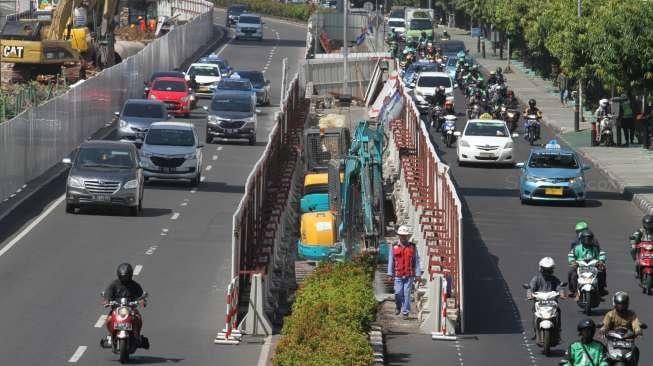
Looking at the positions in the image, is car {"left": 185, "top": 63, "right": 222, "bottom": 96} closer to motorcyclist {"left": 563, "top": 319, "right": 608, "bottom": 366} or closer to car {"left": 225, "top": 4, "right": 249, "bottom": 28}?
car {"left": 225, "top": 4, "right": 249, "bottom": 28}

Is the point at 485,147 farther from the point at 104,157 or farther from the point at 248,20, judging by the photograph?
the point at 248,20

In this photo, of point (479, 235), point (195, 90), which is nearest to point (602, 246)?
point (479, 235)

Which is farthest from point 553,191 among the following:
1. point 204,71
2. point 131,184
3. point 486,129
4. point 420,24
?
point 420,24

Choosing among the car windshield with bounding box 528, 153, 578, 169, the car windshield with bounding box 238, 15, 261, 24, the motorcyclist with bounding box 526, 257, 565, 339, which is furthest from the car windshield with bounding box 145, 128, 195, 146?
the car windshield with bounding box 238, 15, 261, 24

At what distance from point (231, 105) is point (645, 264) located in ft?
97.4

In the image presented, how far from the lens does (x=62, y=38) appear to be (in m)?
76.2

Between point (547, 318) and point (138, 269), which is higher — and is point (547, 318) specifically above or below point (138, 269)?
above

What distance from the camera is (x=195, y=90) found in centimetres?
7725

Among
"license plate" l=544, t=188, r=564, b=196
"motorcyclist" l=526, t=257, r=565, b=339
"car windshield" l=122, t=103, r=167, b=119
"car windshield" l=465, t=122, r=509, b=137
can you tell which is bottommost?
"license plate" l=544, t=188, r=564, b=196

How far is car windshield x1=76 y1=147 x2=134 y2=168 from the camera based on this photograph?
40.8 m

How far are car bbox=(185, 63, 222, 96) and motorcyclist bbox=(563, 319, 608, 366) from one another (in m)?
57.2

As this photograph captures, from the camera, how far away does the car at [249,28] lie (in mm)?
118188

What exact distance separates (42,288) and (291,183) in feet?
44.2

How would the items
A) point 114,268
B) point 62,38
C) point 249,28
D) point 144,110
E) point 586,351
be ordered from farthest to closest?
point 249,28, point 62,38, point 144,110, point 114,268, point 586,351
